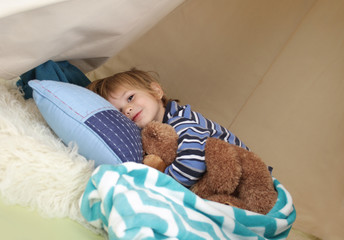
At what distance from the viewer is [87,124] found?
0.77 meters

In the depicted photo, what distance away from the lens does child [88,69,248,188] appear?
0.85 m

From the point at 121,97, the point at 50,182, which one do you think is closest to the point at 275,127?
the point at 121,97

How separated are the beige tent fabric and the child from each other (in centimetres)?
30

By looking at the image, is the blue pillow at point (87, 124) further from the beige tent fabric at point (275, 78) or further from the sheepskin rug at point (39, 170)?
the beige tent fabric at point (275, 78)

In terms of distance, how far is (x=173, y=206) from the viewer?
597mm

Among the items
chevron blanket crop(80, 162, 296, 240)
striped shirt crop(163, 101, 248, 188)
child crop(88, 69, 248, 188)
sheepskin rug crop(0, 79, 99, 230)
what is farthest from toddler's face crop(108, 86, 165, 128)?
chevron blanket crop(80, 162, 296, 240)

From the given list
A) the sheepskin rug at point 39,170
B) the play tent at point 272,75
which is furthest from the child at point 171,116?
the sheepskin rug at point 39,170

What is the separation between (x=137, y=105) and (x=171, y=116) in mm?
121

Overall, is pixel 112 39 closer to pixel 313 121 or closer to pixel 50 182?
pixel 50 182

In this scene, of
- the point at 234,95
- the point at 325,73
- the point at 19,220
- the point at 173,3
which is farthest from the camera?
the point at 234,95

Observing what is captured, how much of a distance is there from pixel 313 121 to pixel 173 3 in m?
0.81

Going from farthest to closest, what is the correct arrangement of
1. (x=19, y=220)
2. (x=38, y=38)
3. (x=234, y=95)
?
1. (x=234, y=95)
2. (x=38, y=38)
3. (x=19, y=220)

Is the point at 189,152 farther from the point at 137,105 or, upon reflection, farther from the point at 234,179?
the point at 137,105

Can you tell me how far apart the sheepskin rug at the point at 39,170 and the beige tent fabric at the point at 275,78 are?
0.86 metres
